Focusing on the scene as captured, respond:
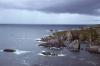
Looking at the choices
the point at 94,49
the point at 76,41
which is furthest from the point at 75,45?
the point at 94,49

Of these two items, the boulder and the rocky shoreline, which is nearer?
the rocky shoreline

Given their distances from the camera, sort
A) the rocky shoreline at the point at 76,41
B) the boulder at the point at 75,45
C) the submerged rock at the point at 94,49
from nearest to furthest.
→ the submerged rock at the point at 94,49
the rocky shoreline at the point at 76,41
the boulder at the point at 75,45

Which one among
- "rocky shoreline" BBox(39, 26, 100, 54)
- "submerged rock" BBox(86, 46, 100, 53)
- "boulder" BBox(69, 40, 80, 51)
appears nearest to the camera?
"submerged rock" BBox(86, 46, 100, 53)

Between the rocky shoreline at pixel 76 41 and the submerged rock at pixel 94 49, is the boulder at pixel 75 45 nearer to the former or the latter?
the rocky shoreline at pixel 76 41

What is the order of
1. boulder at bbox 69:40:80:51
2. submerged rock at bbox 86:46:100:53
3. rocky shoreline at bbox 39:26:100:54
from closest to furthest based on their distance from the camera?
submerged rock at bbox 86:46:100:53 < rocky shoreline at bbox 39:26:100:54 < boulder at bbox 69:40:80:51

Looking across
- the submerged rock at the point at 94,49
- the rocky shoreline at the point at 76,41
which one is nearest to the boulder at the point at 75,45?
the rocky shoreline at the point at 76,41

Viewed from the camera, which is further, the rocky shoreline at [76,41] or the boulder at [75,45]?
the boulder at [75,45]

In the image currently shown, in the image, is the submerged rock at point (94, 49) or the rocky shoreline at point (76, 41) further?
the rocky shoreline at point (76, 41)

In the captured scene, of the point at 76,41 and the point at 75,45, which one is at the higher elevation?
the point at 76,41

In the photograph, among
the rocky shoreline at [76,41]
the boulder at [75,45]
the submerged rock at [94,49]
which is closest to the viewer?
the submerged rock at [94,49]

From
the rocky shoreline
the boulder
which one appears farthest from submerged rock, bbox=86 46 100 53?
the boulder

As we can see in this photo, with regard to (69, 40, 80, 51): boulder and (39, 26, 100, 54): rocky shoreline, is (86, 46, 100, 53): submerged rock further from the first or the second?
(69, 40, 80, 51): boulder

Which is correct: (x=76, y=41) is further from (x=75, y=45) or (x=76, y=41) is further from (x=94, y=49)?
(x=94, y=49)

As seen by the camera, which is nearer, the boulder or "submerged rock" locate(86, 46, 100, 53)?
"submerged rock" locate(86, 46, 100, 53)
